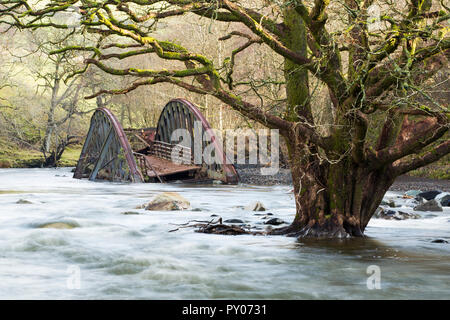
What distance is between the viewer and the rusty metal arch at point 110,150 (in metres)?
24.7

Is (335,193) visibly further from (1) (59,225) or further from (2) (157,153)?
(2) (157,153)

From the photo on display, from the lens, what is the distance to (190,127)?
2577 cm

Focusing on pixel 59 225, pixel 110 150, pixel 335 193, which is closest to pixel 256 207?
pixel 59 225

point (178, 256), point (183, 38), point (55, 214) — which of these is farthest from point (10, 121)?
point (178, 256)

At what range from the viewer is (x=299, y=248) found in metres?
9.61

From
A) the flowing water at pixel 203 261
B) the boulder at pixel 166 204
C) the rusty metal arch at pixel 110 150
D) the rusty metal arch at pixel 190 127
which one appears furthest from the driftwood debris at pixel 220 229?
the rusty metal arch at pixel 110 150

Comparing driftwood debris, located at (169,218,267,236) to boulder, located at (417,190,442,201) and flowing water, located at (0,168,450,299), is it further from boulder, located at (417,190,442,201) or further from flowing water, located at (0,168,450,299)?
boulder, located at (417,190,442,201)

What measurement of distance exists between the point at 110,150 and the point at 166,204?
1124 cm

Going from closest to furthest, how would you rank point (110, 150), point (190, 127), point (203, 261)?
point (203, 261) → point (190, 127) → point (110, 150)

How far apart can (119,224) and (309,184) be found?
5074mm

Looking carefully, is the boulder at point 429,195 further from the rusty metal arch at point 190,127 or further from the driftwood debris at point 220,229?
the driftwood debris at point 220,229

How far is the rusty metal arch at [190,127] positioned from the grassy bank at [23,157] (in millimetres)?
16792

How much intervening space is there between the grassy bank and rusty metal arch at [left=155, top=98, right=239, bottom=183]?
55.1 ft
